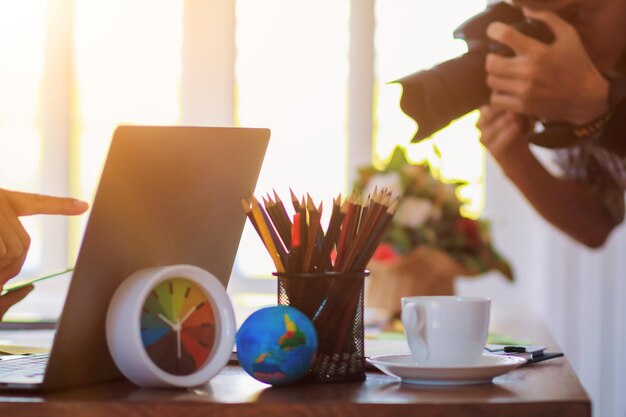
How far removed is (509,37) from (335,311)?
1.94 ft

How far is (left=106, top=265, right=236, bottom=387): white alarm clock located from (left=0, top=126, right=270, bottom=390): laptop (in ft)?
0.07

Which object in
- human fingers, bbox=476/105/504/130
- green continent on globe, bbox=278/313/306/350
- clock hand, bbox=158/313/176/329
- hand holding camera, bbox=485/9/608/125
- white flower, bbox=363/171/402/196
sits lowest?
green continent on globe, bbox=278/313/306/350

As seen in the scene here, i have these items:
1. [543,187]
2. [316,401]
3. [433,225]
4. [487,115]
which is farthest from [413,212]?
[316,401]

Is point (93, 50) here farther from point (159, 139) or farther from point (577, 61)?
point (159, 139)

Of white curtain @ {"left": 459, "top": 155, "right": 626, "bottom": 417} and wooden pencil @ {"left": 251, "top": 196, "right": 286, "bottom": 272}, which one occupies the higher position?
wooden pencil @ {"left": 251, "top": 196, "right": 286, "bottom": 272}

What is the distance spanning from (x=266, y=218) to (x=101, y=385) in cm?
18

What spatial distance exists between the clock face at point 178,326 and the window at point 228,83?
241 centimetres

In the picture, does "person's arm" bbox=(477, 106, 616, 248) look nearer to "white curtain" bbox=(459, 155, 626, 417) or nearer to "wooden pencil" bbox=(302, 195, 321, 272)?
"wooden pencil" bbox=(302, 195, 321, 272)

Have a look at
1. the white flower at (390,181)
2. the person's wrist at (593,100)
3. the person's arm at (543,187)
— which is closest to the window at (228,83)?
the white flower at (390,181)

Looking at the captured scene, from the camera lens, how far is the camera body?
1102 millimetres

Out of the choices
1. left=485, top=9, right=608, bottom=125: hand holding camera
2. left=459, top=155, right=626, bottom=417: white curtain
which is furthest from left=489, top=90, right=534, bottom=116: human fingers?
left=459, top=155, right=626, bottom=417: white curtain

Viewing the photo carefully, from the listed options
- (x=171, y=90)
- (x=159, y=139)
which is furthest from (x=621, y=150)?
(x=171, y=90)

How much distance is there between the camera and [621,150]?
4.35ft

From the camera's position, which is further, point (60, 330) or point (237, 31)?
point (237, 31)
